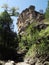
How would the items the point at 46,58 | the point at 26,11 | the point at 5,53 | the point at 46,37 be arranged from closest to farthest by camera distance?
the point at 46,58 → the point at 46,37 → the point at 5,53 → the point at 26,11

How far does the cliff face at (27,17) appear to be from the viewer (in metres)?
71.7

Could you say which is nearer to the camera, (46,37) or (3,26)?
(46,37)

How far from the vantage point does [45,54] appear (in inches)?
1505

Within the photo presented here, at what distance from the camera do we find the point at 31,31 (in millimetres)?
49562

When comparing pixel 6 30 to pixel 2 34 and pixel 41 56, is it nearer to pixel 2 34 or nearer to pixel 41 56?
pixel 2 34

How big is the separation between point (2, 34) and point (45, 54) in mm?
14862

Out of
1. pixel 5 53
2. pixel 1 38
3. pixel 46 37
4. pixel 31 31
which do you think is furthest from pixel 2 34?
pixel 46 37

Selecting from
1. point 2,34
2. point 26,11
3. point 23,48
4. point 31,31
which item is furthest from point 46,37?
point 26,11

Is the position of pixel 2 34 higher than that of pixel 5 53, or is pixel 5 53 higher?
pixel 2 34

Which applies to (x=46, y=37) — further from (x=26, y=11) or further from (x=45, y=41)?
(x=26, y=11)

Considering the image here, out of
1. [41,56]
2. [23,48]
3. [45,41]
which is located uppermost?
[45,41]

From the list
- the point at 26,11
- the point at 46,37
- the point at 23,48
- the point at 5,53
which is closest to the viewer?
the point at 46,37

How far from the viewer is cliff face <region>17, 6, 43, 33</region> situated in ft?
235

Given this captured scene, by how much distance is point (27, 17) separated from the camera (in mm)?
77312
